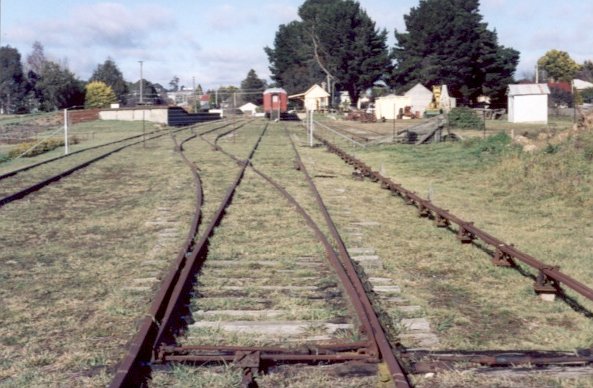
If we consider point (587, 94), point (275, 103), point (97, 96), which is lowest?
point (275, 103)

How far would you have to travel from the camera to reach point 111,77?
123 metres

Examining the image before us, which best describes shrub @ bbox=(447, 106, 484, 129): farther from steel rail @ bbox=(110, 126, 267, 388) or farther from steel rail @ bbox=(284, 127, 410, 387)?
steel rail @ bbox=(110, 126, 267, 388)

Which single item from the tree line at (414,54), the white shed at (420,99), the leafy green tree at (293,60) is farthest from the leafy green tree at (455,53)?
the leafy green tree at (293,60)

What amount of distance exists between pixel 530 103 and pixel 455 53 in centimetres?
2745

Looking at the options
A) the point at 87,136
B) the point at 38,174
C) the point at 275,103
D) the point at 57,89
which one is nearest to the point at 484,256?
the point at 38,174

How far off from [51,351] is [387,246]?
4.84 meters

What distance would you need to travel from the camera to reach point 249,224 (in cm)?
1022

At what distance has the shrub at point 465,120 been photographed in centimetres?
4038

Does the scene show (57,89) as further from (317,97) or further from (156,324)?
(156,324)

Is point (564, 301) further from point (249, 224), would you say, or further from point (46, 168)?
point (46, 168)

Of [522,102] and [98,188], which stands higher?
[522,102]

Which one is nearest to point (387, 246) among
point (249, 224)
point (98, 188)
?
point (249, 224)

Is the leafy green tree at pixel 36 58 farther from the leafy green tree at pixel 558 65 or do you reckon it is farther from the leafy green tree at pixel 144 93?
the leafy green tree at pixel 558 65

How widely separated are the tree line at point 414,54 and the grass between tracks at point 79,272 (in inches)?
2664
